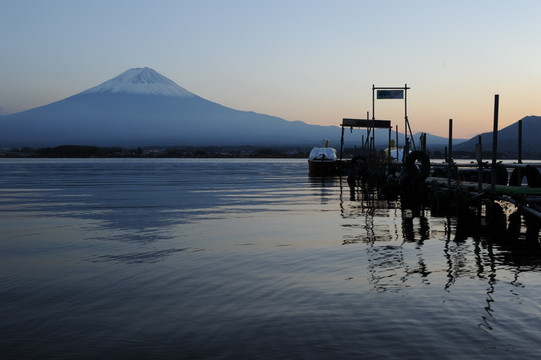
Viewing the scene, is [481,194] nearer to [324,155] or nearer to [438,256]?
[438,256]

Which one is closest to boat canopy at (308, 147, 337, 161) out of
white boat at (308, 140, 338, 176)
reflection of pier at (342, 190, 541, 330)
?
white boat at (308, 140, 338, 176)

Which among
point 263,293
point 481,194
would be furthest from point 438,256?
point 481,194

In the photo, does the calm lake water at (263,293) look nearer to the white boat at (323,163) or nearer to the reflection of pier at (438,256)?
the reflection of pier at (438,256)

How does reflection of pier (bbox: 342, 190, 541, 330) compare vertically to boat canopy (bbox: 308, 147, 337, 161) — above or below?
below

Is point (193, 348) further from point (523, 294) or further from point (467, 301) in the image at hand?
point (523, 294)

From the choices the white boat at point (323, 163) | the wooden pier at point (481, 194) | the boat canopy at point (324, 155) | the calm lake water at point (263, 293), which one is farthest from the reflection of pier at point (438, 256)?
the boat canopy at point (324, 155)

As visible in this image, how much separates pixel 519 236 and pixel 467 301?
10015mm

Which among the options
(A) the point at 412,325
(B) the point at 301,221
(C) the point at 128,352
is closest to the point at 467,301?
(A) the point at 412,325

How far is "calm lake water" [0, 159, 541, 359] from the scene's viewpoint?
7648 mm

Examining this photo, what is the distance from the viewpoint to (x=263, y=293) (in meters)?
10.6

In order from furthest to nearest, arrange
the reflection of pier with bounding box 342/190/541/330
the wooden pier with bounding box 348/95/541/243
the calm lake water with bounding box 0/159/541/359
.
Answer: the wooden pier with bounding box 348/95/541/243
the reflection of pier with bounding box 342/190/541/330
the calm lake water with bounding box 0/159/541/359

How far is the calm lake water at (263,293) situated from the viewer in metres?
7.65

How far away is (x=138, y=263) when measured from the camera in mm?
13578

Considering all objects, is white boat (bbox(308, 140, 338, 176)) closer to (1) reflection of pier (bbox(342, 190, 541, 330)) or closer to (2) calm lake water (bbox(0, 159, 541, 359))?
(1) reflection of pier (bbox(342, 190, 541, 330))
